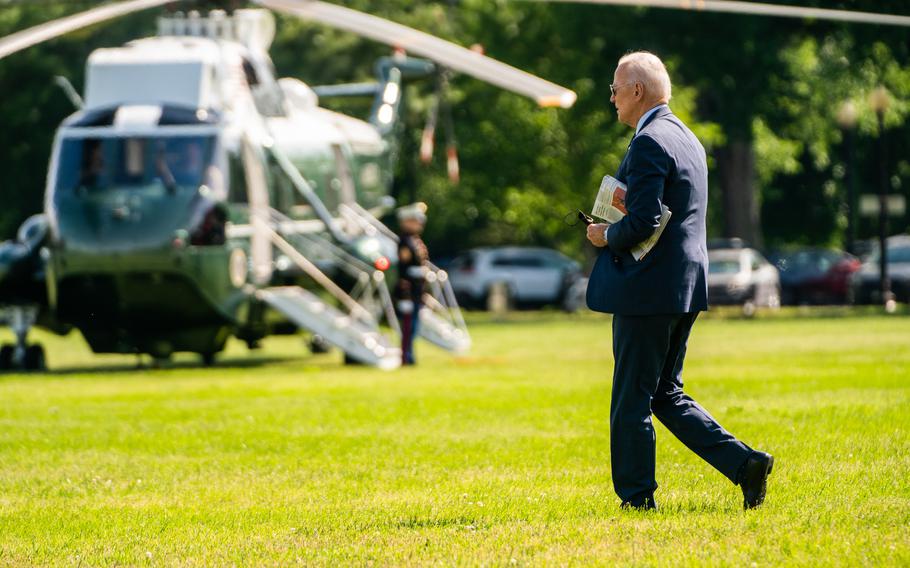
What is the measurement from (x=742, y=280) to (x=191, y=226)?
71.9 feet

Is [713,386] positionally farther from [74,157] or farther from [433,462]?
[74,157]

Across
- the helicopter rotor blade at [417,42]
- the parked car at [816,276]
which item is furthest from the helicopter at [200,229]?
the parked car at [816,276]

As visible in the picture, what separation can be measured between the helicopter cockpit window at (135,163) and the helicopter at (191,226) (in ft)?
0.06

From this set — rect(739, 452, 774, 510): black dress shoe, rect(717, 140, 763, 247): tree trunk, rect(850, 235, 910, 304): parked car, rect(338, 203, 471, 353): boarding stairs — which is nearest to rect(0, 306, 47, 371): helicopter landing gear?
rect(338, 203, 471, 353): boarding stairs

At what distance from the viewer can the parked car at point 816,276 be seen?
150 feet

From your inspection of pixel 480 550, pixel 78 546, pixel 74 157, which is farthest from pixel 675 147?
pixel 74 157

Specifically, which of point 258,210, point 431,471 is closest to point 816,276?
point 258,210

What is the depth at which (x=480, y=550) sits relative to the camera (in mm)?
6730

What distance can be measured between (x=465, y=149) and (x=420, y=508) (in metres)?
40.0

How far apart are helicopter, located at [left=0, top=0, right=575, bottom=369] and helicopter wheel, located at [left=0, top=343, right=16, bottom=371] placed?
0.03m

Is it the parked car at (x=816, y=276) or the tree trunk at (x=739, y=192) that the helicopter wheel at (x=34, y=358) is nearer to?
the tree trunk at (x=739, y=192)

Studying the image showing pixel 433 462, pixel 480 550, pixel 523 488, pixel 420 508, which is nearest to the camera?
pixel 480 550

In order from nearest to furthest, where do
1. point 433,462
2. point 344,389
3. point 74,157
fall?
point 433,462 → point 344,389 → point 74,157

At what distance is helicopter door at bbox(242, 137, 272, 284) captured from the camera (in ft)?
72.3
